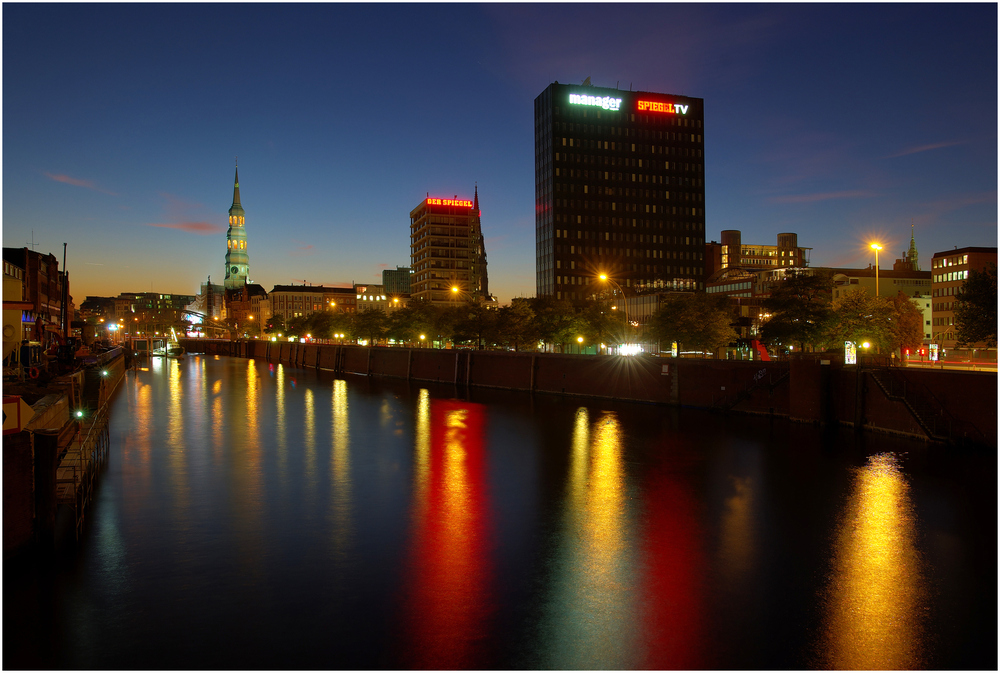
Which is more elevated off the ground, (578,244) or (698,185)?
(698,185)

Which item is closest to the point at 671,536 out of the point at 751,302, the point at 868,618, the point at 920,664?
the point at 868,618

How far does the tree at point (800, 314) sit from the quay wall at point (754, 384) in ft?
17.4

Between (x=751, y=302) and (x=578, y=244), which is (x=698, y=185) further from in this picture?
(x=751, y=302)

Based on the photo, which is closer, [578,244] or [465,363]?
[465,363]

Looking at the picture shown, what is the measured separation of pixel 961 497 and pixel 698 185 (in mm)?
159460

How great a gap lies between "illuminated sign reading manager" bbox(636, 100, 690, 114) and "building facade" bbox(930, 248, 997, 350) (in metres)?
73.4

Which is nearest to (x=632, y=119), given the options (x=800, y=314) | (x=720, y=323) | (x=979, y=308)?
(x=720, y=323)

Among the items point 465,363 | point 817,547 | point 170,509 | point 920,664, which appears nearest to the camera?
point 920,664

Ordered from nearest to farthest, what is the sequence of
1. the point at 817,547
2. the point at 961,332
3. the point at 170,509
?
1. the point at 817,547
2. the point at 170,509
3. the point at 961,332

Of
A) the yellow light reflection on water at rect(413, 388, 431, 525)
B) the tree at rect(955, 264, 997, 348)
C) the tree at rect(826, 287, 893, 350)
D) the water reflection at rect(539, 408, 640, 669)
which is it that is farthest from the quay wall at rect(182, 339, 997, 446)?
the water reflection at rect(539, 408, 640, 669)

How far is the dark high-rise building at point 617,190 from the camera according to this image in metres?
167

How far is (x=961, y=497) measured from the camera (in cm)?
2767

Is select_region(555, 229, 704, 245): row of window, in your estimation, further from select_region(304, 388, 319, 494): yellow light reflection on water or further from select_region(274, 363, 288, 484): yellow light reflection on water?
select_region(304, 388, 319, 494): yellow light reflection on water

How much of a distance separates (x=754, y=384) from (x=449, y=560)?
121ft
